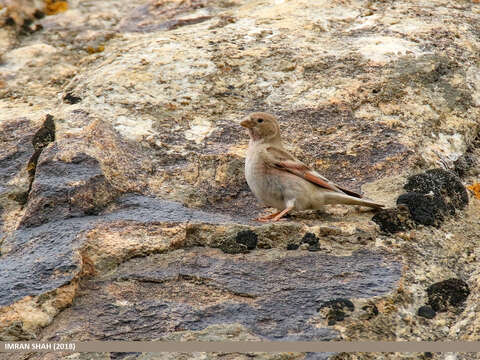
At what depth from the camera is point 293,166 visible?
7.11m

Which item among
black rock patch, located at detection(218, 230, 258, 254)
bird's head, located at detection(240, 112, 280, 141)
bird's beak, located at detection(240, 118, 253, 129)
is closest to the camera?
black rock patch, located at detection(218, 230, 258, 254)

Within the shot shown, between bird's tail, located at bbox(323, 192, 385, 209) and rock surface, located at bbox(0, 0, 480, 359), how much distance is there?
120 mm

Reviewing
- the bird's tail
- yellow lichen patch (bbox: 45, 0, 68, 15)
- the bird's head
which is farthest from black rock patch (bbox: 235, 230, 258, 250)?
yellow lichen patch (bbox: 45, 0, 68, 15)

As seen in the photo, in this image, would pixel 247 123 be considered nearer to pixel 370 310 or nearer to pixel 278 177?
pixel 278 177

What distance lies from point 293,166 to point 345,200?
72 centimetres

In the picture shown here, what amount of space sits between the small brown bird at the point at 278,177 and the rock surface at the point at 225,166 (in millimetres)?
217

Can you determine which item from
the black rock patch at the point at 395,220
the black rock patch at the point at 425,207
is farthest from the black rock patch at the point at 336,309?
the black rock patch at the point at 425,207

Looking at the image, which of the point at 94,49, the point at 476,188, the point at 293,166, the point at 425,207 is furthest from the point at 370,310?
the point at 94,49

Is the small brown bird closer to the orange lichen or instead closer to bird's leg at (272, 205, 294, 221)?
bird's leg at (272, 205, 294, 221)

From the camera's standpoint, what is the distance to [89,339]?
199 inches

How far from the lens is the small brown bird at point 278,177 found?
6.92 meters

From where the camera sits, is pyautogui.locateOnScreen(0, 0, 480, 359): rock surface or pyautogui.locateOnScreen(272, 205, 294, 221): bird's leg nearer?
pyautogui.locateOnScreen(0, 0, 480, 359): rock surface

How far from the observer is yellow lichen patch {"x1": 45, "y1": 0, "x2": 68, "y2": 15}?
33.3ft

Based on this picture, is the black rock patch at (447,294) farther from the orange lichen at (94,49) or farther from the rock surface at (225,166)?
the orange lichen at (94,49)
